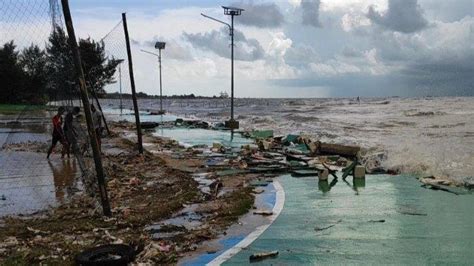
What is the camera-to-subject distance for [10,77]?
5662 cm

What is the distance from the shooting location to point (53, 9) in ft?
32.4

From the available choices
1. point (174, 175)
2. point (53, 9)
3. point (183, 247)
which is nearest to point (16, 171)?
point (174, 175)

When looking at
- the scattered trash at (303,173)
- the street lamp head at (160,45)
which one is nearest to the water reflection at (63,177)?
the scattered trash at (303,173)

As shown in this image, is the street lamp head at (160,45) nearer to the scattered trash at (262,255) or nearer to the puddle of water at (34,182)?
the puddle of water at (34,182)

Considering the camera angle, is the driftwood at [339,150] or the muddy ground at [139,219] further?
the driftwood at [339,150]

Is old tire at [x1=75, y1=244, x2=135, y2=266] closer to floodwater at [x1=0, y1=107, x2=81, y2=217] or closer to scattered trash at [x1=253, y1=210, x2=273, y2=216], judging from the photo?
scattered trash at [x1=253, y1=210, x2=273, y2=216]

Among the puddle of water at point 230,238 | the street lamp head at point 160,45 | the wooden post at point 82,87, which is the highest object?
the street lamp head at point 160,45

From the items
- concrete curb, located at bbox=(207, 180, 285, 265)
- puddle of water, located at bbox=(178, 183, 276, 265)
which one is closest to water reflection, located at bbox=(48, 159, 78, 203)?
puddle of water, located at bbox=(178, 183, 276, 265)

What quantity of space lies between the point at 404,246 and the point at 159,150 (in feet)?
47.0

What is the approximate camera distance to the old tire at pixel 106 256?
6066 mm

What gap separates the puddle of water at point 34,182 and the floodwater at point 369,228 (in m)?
4.98

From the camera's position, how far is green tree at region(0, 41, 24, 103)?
184 feet

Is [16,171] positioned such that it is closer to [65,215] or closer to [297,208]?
[65,215]

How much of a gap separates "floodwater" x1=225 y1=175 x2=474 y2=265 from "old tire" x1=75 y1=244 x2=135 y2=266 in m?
1.31
